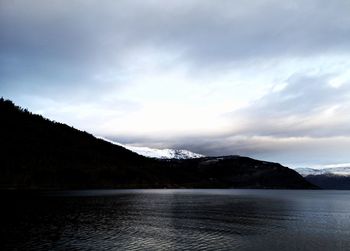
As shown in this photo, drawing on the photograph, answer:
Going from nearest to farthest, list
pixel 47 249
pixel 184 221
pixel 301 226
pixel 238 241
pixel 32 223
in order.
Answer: pixel 47 249 < pixel 238 241 < pixel 32 223 < pixel 301 226 < pixel 184 221

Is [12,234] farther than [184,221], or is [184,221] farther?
[184,221]

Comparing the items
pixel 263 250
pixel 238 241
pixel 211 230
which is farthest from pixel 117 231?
pixel 263 250

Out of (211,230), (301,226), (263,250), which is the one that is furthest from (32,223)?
(301,226)

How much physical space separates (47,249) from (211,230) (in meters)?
34.4

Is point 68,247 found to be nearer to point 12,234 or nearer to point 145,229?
point 12,234

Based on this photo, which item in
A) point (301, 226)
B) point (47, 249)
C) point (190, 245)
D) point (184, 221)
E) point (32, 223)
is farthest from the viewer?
point (184, 221)

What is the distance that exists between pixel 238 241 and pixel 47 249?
30.1 metres

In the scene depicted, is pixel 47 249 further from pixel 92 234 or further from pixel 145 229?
pixel 145 229

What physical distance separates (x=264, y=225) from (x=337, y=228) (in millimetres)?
15511

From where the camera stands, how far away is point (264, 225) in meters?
88.4

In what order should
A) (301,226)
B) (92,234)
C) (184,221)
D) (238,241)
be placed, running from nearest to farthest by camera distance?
(238,241) < (92,234) < (301,226) < (184,221)

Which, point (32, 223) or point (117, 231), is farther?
point (32, 223)

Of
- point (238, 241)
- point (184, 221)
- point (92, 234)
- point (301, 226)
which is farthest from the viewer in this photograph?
point (184, 221)

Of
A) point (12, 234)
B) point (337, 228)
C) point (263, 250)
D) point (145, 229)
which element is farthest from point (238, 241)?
point (12, 234)
